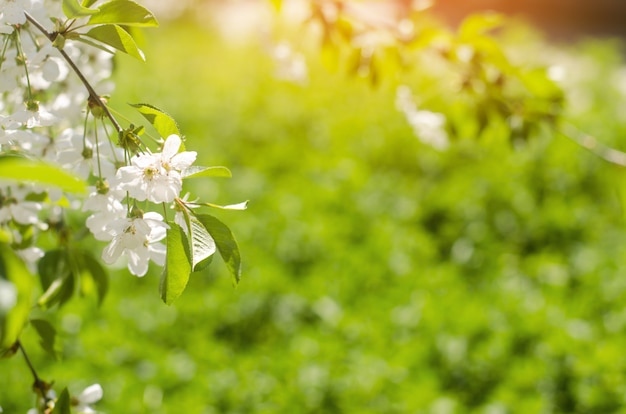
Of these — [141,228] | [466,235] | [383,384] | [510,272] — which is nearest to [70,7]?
[141,228]

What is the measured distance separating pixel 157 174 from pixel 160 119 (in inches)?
2.4

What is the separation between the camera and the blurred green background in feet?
6.70

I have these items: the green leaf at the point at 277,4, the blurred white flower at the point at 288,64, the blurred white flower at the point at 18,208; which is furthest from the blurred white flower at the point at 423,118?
the blurred white flower at the point at 18,208

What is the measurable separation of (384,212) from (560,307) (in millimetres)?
959

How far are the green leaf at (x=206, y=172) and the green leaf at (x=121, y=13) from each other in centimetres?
16

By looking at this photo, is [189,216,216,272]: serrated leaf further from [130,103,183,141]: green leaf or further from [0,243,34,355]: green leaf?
[0,243,34,355]: green leaf

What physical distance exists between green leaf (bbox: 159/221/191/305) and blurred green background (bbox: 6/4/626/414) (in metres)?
0.76

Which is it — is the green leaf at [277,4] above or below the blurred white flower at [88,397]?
above

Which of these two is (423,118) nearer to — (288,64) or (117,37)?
(288,64)

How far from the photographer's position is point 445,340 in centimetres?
229

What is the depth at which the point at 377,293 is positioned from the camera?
259cm

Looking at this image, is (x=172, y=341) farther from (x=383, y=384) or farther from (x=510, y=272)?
(x=510, y=272)

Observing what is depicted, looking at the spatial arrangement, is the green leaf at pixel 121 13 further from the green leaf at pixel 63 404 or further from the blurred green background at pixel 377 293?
the blurred green background at pixel 377 293

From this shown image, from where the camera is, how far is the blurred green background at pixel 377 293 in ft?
6.70
